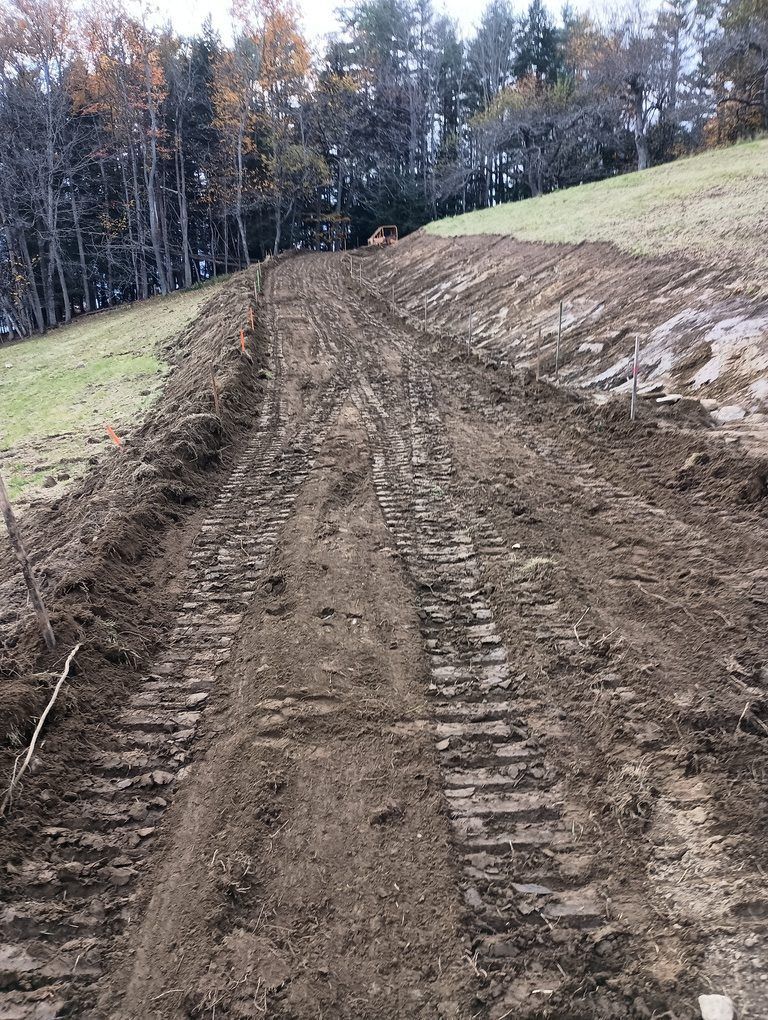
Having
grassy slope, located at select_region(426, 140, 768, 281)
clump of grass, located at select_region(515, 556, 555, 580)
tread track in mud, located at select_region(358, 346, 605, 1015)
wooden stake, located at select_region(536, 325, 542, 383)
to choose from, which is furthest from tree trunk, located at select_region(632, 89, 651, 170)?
tread track in mud, located at select_region(358, 346, 605, 1015)

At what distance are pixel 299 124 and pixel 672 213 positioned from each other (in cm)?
3210

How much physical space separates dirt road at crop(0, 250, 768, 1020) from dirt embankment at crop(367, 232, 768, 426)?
9.31 feet

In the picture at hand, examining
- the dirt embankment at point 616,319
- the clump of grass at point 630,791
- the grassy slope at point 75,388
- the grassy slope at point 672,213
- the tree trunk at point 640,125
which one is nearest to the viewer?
the clump of grass at point 630,791

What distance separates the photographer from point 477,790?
10.8 ft

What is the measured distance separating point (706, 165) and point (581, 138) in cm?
2188

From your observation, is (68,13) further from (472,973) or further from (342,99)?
(472,973)

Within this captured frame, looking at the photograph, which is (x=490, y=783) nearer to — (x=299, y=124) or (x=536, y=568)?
(x=536, y=568)

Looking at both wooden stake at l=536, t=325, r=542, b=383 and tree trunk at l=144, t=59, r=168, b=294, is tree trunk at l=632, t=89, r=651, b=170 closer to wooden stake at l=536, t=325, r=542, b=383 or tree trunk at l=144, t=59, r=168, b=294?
tree trunk at l=144, t=59, r=168, b=294

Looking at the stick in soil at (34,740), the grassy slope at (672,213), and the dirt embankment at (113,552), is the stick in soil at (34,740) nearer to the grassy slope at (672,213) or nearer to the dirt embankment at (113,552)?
the dirt embankment at (113,552)

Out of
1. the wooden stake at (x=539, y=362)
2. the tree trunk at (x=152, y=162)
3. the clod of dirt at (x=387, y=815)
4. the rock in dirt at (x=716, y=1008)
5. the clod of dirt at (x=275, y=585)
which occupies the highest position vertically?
the tree trunk at (x=152, y=162)

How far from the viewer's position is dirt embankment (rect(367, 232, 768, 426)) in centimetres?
844

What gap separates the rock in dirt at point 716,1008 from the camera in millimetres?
2320

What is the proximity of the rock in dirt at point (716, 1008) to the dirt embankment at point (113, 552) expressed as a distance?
136 inches

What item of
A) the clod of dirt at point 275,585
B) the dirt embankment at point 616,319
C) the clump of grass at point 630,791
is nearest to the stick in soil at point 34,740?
the clod of dirt at point 275,585
